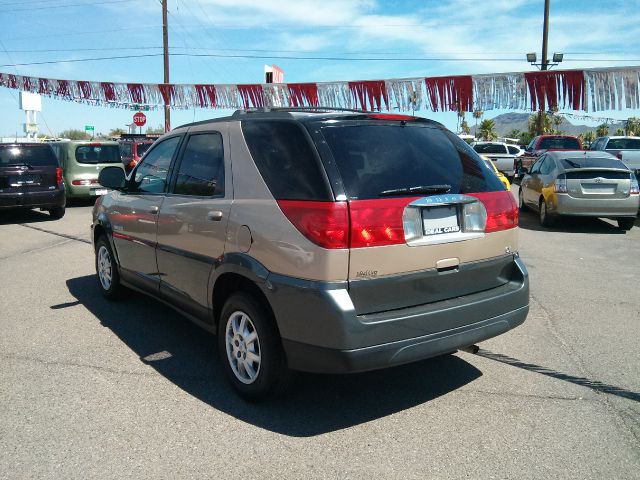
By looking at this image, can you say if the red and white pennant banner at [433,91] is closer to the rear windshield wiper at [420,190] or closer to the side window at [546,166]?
the side window at [546,166]

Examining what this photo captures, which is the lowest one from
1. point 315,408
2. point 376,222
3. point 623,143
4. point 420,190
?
point 315,408

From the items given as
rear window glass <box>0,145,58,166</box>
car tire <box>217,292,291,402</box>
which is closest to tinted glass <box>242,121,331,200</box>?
car tire <box>217,292,291,402</box>

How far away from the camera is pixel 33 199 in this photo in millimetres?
12953

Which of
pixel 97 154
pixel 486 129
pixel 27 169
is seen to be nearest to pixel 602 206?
pixel 27 169

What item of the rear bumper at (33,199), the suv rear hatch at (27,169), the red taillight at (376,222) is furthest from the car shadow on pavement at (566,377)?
the suv rear hatch at (27,169)

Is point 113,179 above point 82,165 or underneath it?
underneath

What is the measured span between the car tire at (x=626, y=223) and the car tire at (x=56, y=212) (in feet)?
39.6

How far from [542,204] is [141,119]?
19858mm

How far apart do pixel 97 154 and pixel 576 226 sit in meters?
12.3

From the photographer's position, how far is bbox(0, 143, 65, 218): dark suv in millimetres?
12695

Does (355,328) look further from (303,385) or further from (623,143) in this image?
(623,143)

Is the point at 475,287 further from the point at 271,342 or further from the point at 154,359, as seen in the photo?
the point at 154,359

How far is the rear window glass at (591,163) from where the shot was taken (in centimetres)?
1160

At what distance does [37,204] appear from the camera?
513 inches
